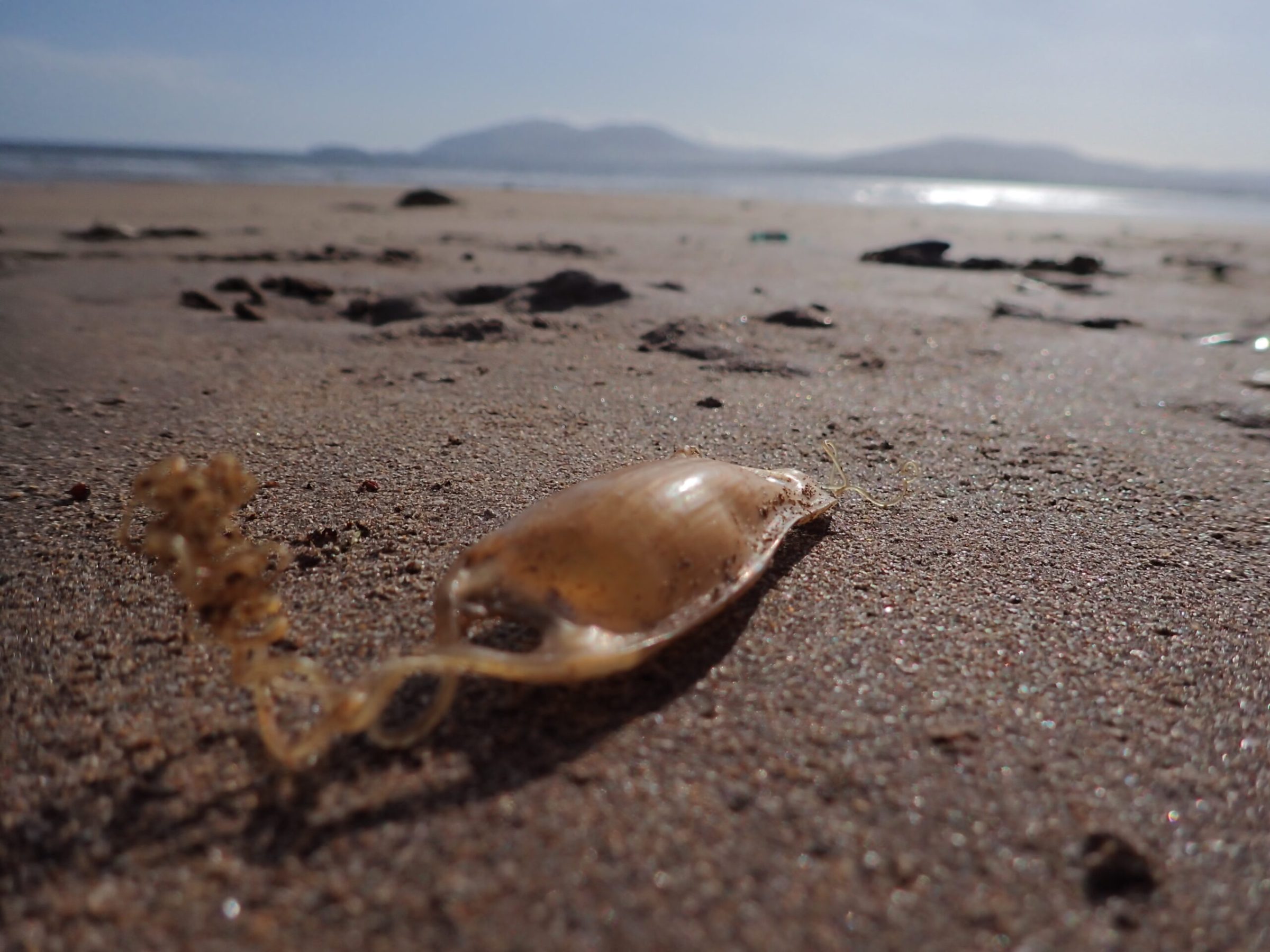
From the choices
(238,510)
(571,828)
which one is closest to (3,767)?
(571,828)

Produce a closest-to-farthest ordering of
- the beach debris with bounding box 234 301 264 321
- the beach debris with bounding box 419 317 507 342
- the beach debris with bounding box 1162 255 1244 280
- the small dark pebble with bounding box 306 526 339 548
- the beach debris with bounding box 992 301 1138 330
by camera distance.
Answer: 1. the small dark pebble with bounding box 306 526 339 548
2. the beach debris with bounding box 419 317 507 342
3. the beach debris with bounding box 234 301 264 321
4. the beach debris with bounding box 992 301 1138 330
5. the beach debris with bounding box 1162 255 1244 280

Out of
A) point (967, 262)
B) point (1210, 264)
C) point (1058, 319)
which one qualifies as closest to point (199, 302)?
point (1058, 319)

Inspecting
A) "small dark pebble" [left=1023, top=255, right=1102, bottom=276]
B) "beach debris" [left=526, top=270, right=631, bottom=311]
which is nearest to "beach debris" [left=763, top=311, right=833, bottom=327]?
"beach debris" [left=526, top=270, right=631, bottom=311]

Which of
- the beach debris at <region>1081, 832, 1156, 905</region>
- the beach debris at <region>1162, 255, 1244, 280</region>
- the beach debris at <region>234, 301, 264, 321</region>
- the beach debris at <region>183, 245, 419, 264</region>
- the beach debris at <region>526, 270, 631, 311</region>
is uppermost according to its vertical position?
the beach debris at <region>1162, 255, 1244, 280</region>

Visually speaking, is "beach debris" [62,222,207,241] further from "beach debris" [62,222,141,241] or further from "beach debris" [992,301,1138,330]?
"beach debris" [992,301,1138,330]

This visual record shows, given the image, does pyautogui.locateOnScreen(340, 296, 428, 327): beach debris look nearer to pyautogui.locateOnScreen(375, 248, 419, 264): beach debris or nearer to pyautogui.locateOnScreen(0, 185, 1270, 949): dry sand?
pyautogui.locateOnScreen(0, 185, 1270, 949): dry sand

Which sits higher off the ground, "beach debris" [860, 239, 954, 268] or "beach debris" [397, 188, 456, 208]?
"beach debris" [397, 188, 456, 208]

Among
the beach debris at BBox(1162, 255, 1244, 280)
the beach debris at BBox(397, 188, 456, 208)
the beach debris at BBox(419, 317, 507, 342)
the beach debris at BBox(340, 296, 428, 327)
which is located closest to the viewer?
the beach debris at BBox(419, 317, 507, 342)

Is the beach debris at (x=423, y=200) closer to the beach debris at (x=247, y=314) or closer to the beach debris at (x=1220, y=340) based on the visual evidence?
the beach debris at (x=247, y=314)

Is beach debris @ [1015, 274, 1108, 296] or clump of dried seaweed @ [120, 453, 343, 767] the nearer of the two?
clump of dried seaweed @ [120, 453, 343, 767]
